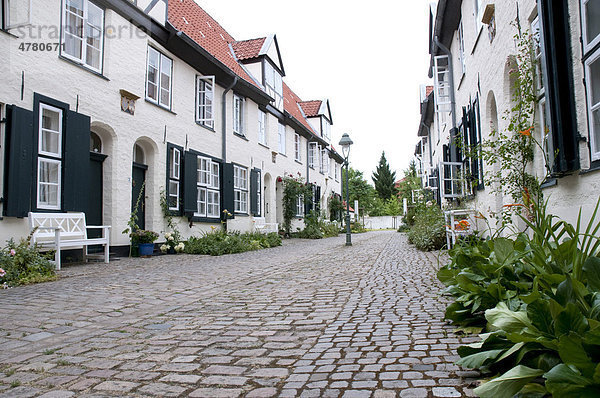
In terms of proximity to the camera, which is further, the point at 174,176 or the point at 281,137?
the point at 281,137

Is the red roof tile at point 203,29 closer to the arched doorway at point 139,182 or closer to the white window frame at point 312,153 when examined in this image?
the arched doorway at point 139,182

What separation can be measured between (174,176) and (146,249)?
245 centimetres

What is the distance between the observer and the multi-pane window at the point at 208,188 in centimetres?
1289

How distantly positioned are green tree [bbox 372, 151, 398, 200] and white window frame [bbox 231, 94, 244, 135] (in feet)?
165

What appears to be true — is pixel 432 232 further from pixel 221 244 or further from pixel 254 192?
pixel 254 192

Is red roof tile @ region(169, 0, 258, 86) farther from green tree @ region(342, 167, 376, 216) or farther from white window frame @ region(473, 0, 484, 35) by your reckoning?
green tree @ region(342, 167, 376, 216)

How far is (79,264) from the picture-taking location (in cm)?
810


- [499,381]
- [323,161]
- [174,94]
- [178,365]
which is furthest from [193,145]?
[323,161]

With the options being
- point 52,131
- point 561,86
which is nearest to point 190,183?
point 52,131

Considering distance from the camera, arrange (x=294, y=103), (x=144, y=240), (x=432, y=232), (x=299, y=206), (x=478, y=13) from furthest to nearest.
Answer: (x=294, y=103) → (x=299, y=206) → (x=432, y=232) → (x=144, y=240) → (x=478, y=13)

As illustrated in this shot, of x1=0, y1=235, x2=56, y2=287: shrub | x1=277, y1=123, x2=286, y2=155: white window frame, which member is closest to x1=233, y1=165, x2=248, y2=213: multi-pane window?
x1=277, y1=123, x2=286, y2=155: white window frame

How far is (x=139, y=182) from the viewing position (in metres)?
10.7

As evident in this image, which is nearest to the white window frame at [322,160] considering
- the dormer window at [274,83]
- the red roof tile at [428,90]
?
the red roof tile at [428,90]

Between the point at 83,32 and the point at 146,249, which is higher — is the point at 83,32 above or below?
above
